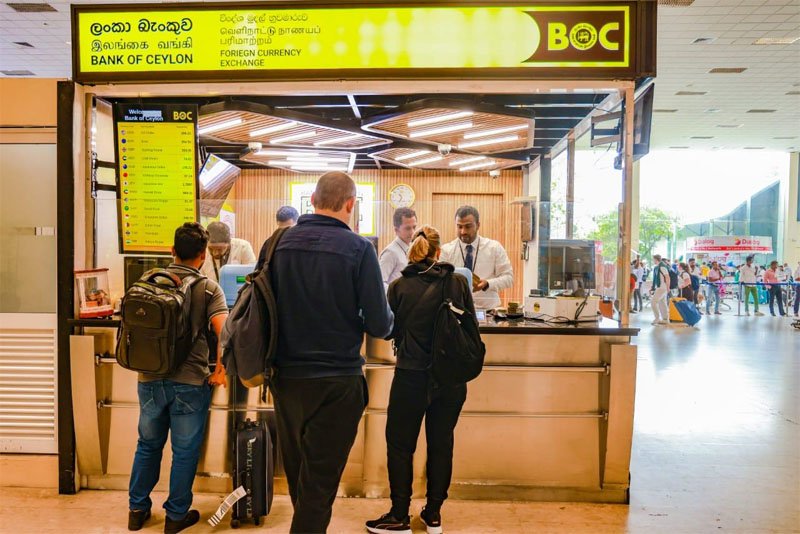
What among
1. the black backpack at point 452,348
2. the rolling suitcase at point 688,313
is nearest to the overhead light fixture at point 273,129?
the black backpack at point 452,348

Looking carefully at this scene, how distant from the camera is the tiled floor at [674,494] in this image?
3.30 metres

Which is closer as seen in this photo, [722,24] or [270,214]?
[270,214]

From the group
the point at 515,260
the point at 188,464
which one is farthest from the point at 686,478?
the point at 188,464

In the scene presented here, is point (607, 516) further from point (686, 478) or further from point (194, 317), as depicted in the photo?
point (194, 317)

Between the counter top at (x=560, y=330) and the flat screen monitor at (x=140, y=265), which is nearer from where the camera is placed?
the counter top at (x=560, y=330)

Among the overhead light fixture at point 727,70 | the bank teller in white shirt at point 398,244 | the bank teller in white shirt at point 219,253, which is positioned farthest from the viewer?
the overhead light fixture at point 727,70

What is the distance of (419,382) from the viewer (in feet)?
9.59

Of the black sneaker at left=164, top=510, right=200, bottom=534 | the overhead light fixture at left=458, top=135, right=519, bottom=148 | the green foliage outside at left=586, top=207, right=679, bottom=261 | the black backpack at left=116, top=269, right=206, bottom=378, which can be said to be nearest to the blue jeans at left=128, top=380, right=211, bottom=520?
the black sneaker at left=164, top=510, right=200, bottom=534

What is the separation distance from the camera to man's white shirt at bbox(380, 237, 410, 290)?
459 cm

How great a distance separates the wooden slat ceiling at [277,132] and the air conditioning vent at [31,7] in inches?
123

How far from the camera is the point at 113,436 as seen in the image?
3760 mm

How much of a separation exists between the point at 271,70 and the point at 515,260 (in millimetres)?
2530

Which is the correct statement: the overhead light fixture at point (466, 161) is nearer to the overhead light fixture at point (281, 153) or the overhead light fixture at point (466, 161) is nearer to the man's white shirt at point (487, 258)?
the overhead light fixture at point (281, 153)

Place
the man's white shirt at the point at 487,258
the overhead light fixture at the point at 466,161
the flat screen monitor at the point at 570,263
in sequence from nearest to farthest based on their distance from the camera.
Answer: the flat screen monitor at the point at 570,263 < the man's white shirt at the point at 487,258 < the overhead light fixture at the point at 466,161
